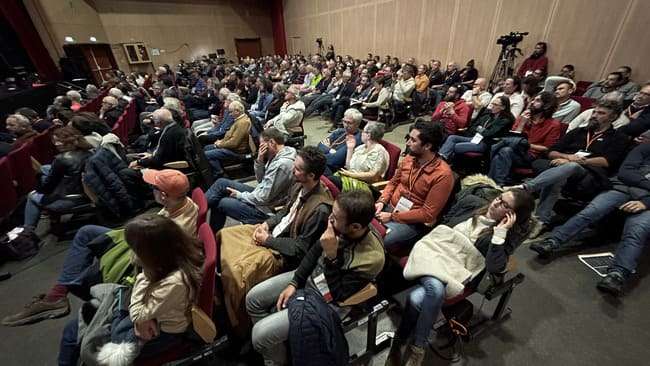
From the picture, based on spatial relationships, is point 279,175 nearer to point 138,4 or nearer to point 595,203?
point 595,203

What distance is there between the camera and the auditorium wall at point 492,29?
13.9 feet

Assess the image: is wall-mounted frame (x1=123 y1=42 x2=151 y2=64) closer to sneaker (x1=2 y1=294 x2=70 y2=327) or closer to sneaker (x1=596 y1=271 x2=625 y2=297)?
sneaker (x1=2 y1=294 x2=70 y2=327)

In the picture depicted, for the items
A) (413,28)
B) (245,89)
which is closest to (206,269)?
(245,89)

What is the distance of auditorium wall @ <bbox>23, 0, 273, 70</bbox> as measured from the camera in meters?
9.70

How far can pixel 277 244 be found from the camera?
158 cm

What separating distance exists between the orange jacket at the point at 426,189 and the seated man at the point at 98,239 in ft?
4.84

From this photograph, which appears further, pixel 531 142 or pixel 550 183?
pixel 531 142

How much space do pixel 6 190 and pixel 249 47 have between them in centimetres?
1645

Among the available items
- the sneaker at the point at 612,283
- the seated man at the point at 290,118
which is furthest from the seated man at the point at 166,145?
the sneaker at the point at 612,283

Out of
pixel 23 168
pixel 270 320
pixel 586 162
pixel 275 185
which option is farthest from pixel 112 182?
pixel 586 162

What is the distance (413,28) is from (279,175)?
8.27 meters

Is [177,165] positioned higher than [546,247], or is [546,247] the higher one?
[177,165]

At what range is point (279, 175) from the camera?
2.10 meters

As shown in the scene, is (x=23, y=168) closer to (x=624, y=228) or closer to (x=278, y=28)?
(x=624, y=228)
